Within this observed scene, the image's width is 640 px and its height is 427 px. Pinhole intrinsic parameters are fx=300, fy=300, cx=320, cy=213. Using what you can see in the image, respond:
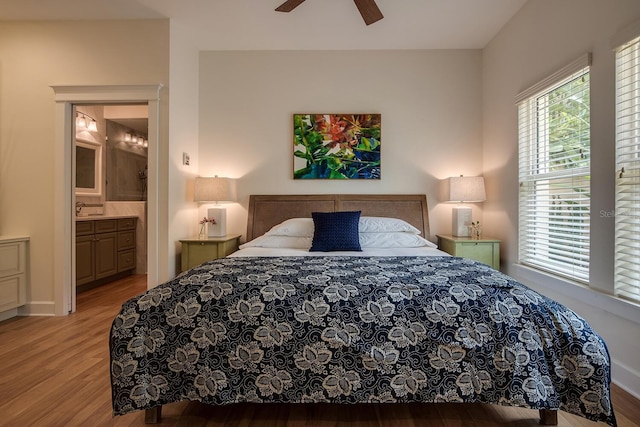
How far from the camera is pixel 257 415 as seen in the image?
1584 millimetres

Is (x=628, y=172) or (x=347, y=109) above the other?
(x=347, y=109)

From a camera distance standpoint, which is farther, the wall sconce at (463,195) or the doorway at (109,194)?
the doorway at (109,194)

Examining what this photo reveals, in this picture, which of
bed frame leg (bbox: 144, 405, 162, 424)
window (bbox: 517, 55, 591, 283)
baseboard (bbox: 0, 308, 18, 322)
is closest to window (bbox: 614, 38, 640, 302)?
window (bbox: 517, 55, 591, 283)

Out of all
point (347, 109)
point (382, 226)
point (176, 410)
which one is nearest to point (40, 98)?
point (347, 109)

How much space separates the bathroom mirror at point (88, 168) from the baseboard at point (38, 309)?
1.80m

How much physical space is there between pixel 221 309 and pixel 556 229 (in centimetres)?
261

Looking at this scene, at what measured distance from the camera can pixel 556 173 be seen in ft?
8.02

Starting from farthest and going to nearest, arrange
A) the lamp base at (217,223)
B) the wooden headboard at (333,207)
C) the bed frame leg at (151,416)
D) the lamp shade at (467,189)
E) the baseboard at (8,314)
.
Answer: the wooden headboard at (333,207), the lamp base at (217,223), the lamp shade at (467,189), the baseboard at (8,314), the bed frame leg at (151,416)

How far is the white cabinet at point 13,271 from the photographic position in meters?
2.83

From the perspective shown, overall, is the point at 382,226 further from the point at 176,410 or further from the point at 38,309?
the point at 38,309

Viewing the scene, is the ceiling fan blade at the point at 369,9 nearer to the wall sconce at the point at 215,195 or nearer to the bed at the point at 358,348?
the bed at the point at 358,348

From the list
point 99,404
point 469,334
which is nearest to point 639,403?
point 469,334

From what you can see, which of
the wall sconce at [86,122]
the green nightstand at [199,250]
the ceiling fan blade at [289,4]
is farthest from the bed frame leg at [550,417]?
the wall sconce at [86,122]

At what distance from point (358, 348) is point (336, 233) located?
1455mm
